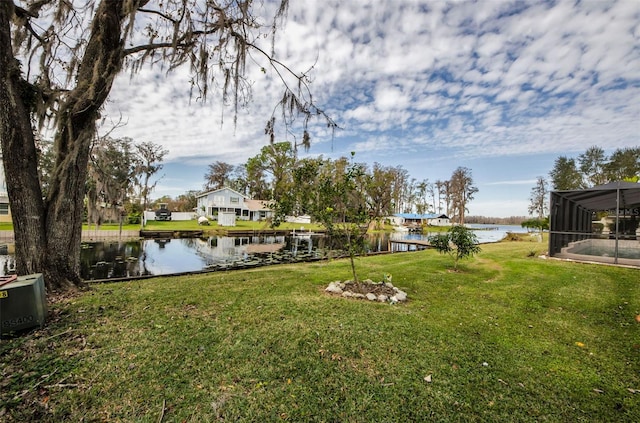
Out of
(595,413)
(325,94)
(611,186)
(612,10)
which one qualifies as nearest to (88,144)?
(325,94)

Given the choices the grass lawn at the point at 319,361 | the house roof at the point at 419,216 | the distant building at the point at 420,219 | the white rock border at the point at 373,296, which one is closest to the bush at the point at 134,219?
the grass lawn at the point at 319,361

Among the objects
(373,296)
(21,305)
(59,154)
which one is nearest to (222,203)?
(59,154)

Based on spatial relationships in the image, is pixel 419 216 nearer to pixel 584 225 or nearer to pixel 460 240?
pixel 584 225

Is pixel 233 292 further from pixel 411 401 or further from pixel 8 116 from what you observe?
pixel 8 116

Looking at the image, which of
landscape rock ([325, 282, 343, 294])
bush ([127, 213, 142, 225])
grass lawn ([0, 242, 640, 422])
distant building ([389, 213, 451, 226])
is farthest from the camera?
distant building ([389, 213, 451, 226])

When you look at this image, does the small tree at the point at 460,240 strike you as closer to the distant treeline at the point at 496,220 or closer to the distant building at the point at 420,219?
the distant building at the point at 420,219

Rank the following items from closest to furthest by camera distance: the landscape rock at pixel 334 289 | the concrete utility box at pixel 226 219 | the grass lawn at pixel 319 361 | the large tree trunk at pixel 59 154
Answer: the grass lawn at pixel 319 361 → the large tree trunk at pixel 59 154 → the landscape rock at pixel 334 289 → the concrete utility box at pixel 226 219

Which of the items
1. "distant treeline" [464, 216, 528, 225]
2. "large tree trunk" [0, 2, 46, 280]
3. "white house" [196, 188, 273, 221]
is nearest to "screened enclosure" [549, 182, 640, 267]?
"large tree trunk" [0, 2, 46, 280]

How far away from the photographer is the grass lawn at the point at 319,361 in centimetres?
211

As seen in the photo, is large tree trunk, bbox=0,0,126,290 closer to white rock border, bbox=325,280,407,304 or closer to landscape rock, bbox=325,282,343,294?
landscape rock, bbox=325,282,343,294

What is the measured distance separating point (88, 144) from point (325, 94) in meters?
4.04

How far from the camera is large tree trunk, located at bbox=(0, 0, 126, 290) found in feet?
12.3

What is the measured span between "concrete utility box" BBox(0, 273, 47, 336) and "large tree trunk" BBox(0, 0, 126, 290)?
57.6 inches

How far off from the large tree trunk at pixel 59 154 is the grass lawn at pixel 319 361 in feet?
2.76
